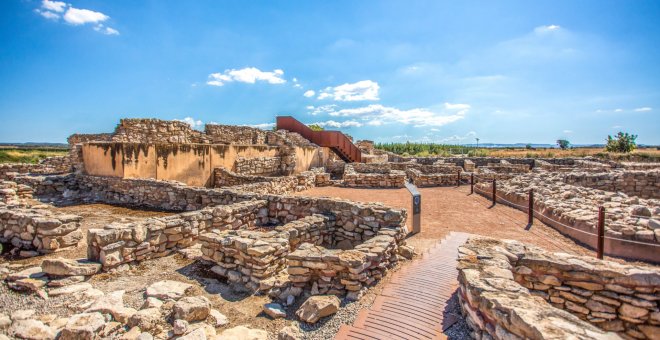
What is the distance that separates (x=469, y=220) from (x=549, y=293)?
5.22 metres

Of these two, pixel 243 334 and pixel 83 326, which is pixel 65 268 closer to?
pixel 83 326

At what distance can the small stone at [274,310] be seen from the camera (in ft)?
14.9

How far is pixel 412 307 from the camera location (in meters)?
4.48

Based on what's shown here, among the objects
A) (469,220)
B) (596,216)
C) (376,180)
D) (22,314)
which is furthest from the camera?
(376,180)

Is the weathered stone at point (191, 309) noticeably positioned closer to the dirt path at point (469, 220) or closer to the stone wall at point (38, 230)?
the stone wall at point (38, 230)

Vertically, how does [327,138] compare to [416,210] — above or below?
above

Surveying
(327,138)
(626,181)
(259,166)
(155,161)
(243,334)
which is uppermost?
(327,138)

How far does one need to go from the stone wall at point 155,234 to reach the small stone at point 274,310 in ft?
10.5

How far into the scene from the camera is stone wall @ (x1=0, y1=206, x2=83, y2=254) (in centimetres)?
634

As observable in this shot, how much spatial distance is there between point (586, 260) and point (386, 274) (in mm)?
2974

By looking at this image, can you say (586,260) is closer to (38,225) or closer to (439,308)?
(439,308)

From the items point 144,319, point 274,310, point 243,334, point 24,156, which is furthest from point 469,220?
point 24,156

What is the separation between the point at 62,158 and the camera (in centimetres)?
1886

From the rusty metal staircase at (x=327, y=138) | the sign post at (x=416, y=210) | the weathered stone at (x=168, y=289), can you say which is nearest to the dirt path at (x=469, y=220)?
the sign post at (x=416, y=210)
